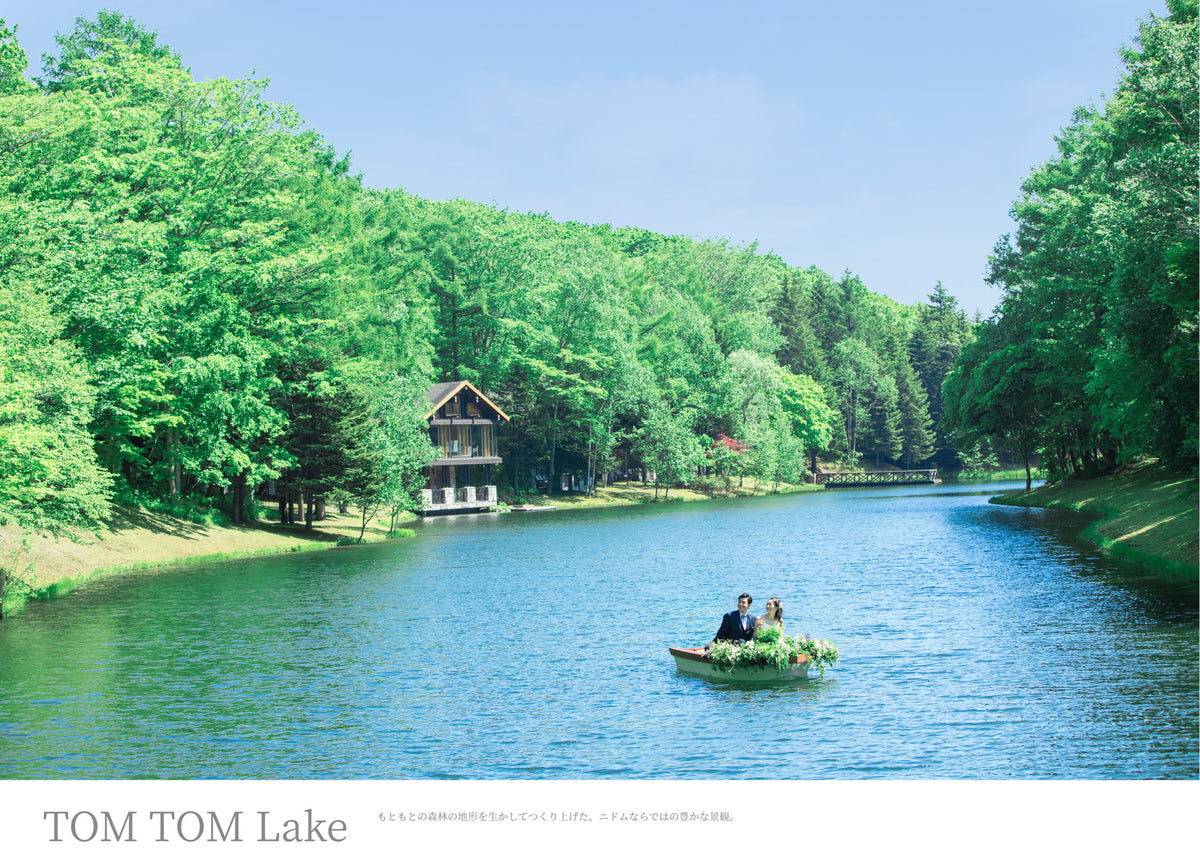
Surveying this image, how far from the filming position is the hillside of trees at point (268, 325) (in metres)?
36.0

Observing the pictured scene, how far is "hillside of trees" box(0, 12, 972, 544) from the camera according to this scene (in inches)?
1419

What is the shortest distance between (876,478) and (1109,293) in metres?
89.9

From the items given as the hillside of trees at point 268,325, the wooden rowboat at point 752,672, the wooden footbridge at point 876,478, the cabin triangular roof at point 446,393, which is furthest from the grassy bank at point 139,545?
the wooden footbridge at point 876,478

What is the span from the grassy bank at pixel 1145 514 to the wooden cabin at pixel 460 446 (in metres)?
41.6

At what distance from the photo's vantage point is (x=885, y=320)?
159125 mm

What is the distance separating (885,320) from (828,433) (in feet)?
135

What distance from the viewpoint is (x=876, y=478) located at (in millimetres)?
125938

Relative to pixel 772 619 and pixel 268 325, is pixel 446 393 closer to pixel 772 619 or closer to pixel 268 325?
pixel 268 325

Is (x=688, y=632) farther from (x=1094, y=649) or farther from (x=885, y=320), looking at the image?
(x=885, y=320)

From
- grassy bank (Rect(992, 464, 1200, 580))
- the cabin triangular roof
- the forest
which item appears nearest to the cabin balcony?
the cabin triangular roof

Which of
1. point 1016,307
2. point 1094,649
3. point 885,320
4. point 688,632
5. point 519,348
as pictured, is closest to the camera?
point 1094,649

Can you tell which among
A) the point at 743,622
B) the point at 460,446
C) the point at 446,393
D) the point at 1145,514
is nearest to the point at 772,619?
the point at 743,622

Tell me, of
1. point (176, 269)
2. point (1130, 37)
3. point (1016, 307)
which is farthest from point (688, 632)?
point (1016, 307)

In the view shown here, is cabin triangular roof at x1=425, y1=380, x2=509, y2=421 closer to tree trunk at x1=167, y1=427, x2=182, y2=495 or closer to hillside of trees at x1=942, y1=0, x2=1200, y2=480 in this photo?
tree trunk at x1=167, y1=427, x2=182, y2=495
